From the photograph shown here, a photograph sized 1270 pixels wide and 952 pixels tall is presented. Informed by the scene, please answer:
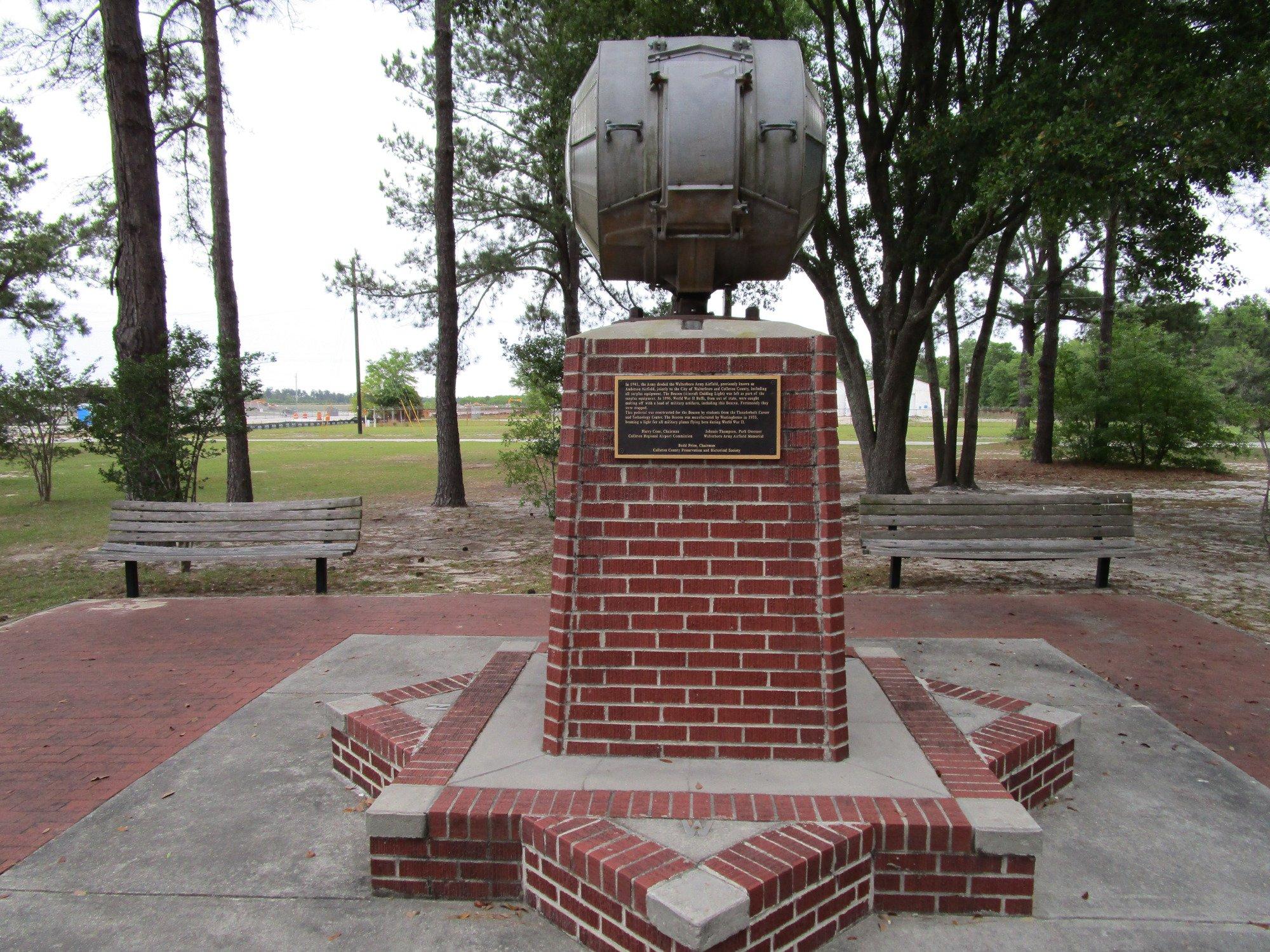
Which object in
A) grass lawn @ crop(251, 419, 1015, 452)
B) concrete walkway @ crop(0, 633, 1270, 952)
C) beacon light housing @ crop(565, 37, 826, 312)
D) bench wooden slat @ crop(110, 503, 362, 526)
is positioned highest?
beacon light housing @ crop(565, 37, 826, 312)

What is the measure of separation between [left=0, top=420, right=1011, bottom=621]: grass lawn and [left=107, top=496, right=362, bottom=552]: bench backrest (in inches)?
21.5

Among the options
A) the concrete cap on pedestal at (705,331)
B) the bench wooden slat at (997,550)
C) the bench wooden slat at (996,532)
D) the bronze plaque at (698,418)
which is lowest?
the bench wooden slat at (997,550)

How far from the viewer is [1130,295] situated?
22625mm

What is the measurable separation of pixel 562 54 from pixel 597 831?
10.9 meters

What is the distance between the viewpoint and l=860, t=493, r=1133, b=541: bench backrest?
7.83 m

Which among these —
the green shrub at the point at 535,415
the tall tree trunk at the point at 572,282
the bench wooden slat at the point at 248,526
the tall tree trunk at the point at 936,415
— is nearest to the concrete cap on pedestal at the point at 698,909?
the bench wooden slat at the point at 248,526

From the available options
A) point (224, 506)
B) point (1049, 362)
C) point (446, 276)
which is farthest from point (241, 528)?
point (1049, 362)

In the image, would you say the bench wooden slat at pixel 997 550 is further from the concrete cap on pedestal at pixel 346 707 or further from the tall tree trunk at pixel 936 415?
the tall tree trunk at pixel 936 415

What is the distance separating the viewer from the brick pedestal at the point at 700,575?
10.3ft

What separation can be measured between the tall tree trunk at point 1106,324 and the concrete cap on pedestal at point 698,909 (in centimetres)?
2021

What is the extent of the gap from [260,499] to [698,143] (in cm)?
1432

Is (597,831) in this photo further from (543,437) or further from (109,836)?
(543,437)

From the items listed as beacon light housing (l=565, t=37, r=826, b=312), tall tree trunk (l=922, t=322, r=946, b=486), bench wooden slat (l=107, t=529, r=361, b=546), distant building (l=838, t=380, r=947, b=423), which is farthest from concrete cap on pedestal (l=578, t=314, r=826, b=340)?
distant building (l=838, t=380, r=947, b=423)

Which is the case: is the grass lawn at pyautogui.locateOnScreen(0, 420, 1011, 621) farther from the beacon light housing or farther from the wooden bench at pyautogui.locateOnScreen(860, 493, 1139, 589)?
the beacon light housing
